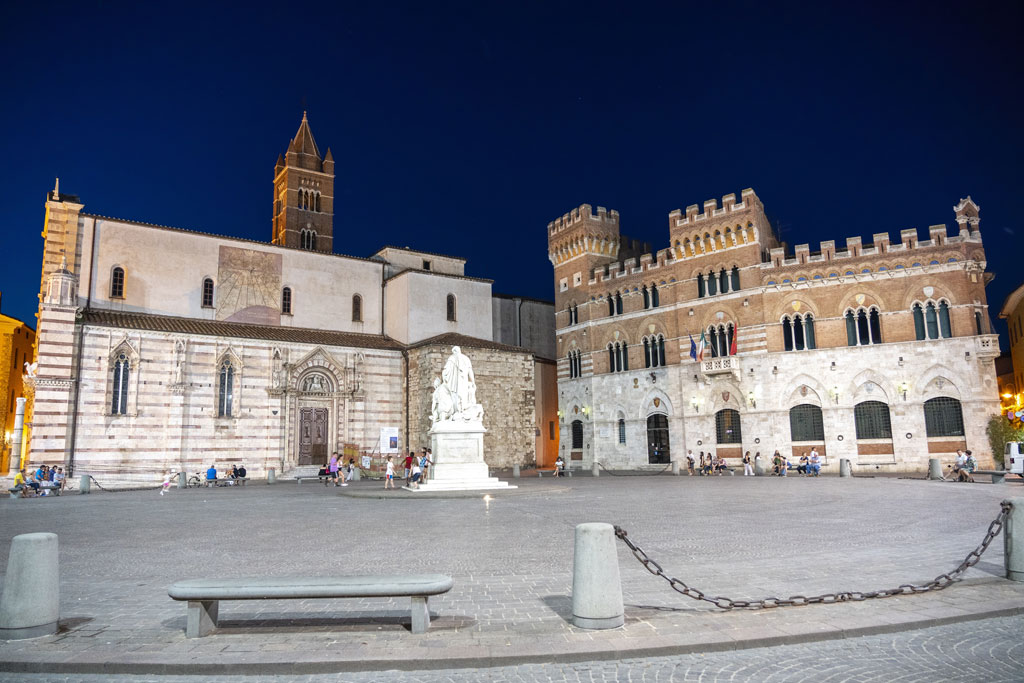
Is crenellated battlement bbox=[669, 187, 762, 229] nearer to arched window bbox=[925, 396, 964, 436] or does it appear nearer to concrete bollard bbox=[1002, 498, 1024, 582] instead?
arched window bbox=[925, 396, 964, 436]

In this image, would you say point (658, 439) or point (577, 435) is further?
point (577, 435)

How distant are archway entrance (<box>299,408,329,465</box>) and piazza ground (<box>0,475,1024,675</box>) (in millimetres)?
20057

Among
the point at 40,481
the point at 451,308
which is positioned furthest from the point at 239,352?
the point at 451,308

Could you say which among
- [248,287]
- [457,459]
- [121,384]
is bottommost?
[457,459]

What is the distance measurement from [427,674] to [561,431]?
146ft

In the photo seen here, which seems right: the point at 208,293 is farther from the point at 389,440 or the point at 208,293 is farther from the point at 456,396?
the point at 456,396

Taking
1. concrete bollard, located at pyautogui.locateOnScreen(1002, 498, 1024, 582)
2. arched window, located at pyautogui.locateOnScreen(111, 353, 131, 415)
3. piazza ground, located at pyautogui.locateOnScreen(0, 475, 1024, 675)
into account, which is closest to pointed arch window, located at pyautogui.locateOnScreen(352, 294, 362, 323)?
arched window, located at pyautogui.locateOnScreen(111, 353, 131, 415)

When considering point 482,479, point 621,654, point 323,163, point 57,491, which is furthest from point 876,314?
point 323,163

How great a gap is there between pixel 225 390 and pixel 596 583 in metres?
33.6

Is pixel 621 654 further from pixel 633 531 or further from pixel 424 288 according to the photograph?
pixel 424 288

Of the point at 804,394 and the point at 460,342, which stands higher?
the point at 460,342

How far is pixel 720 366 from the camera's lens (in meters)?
40.1

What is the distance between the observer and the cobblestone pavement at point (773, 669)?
205 inches

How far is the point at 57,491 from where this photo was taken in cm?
2816
